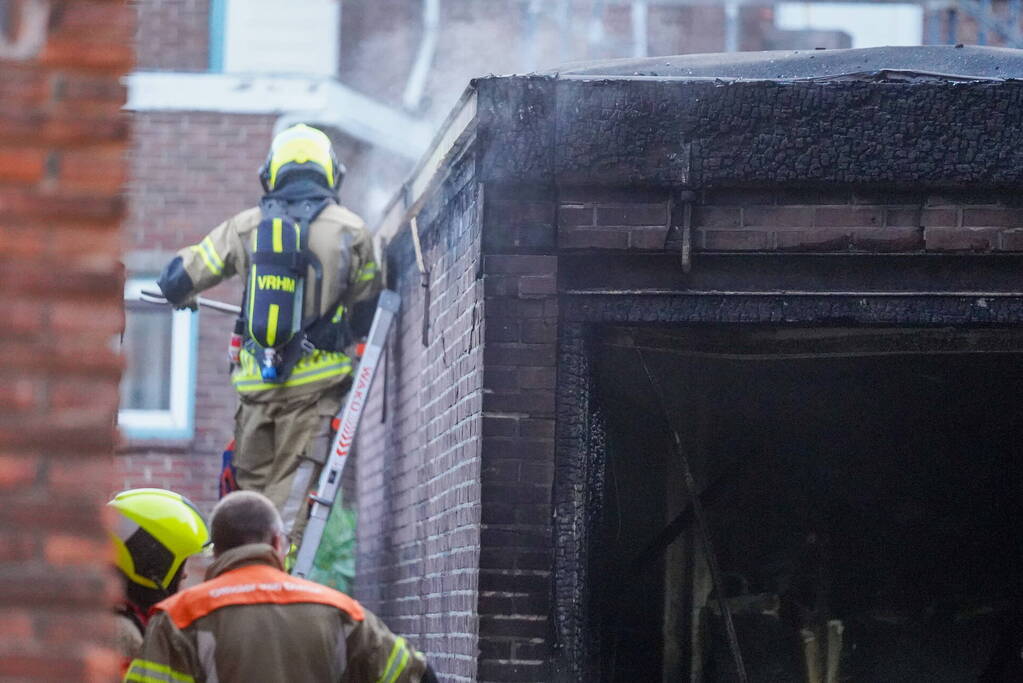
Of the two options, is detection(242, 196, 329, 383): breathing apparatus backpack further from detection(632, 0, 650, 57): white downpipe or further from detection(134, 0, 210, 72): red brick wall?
detection(632, 0, 650, 57): white downpipe

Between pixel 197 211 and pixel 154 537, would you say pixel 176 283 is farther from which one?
pixel 197 211

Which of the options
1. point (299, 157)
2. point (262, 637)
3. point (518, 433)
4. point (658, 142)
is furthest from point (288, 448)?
point (262, 637)

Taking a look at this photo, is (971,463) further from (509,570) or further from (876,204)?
(509,570)

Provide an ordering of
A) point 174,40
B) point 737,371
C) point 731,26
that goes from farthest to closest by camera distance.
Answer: point 731,26 < point 174,40 < point 737,371

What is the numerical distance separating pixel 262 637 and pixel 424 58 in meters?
9.65

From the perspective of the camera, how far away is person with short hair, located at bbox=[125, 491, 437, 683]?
160 inches

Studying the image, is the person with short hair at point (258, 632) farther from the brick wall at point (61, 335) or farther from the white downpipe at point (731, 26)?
the white downpipe at point (731, 26)

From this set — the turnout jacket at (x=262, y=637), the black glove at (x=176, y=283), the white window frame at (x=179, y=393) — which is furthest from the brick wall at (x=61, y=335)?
the white window frame at (x=179, y=393)

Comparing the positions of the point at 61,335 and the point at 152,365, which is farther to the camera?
the point at 152,365

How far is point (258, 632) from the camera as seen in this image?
161 inches

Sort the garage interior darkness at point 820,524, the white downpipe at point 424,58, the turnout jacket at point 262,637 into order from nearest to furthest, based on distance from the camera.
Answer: the turnout jacket at point 262,637
the garage interior darkness at point 820,524
the white downpipe at point 424,58

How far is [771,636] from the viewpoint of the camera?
591cm

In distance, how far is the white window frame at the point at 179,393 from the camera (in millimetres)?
11977

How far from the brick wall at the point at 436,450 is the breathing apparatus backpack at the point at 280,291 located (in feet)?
1.69
